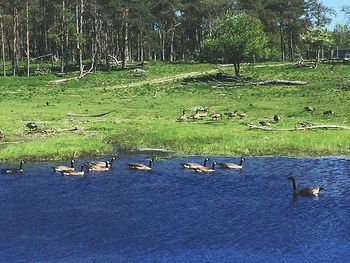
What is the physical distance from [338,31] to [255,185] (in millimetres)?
159973

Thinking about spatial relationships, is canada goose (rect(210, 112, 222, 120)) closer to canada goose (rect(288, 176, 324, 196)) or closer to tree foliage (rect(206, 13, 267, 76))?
canada goose (rect(288, 176, 324, 196))

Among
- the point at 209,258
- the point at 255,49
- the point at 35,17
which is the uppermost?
the point at 35,17

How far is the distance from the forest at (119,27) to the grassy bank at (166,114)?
16105mm

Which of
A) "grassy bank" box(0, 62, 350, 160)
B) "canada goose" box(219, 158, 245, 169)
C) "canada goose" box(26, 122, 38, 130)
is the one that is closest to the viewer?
"canada goose" box(219, 158, 245, 169)

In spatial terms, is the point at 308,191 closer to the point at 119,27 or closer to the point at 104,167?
the point at 104,167

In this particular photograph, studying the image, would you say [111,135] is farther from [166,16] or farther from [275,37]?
[275,37]

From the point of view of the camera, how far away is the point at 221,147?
4325cm

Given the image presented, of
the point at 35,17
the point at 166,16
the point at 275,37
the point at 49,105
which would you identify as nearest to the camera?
the point at 49,105

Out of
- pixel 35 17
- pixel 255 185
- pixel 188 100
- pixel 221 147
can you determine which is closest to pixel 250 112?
pixel 188 100

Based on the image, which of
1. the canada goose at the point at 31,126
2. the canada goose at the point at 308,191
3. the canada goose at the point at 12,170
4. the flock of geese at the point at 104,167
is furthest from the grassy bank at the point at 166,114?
the canada goose at the point at 308,191

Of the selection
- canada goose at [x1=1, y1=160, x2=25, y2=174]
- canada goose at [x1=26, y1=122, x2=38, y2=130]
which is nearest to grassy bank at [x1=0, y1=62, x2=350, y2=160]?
canada goose at [x1=26, y1=122, x2=38, y2=130]

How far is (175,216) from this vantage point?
89.1 feet

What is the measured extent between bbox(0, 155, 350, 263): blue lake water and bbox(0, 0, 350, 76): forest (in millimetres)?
72152

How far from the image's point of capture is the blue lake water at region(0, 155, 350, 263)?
73.8 feet
